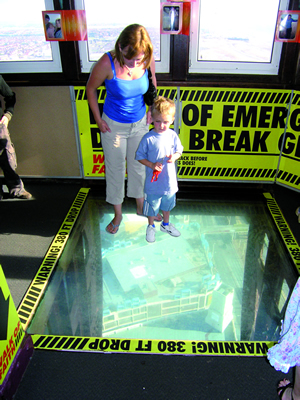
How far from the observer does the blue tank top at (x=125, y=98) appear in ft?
8.25

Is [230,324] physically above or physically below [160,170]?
below

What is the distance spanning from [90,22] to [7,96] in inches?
46.0

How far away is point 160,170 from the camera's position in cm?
256

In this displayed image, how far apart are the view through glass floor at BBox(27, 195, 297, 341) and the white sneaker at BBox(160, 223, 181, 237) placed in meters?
0.04

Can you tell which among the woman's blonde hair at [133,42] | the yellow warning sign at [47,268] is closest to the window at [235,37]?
the woman's blonde hair at [133,42]

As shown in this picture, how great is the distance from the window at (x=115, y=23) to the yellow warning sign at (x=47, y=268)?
168cm

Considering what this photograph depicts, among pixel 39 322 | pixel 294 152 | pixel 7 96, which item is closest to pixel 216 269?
pixel 39 322

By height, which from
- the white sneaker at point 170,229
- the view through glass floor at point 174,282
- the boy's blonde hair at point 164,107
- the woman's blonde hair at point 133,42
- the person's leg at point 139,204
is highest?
the woman's blonde hair at point 133,42

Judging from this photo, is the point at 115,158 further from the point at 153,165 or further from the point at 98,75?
the point at 98,75

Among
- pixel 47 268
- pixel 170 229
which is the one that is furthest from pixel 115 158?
pixel 47 268

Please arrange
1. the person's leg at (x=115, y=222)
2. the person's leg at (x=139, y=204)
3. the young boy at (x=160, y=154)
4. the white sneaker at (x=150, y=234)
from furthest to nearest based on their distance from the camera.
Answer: the person's leg at (x=139, y=204)
the person's leg at (x=115, y=222)
the white sneaker at (x=150, y=234)
the young boy at (x=160, y=154)

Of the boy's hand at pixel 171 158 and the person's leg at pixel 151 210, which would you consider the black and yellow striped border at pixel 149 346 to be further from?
the boy's hand at pixel 171 158

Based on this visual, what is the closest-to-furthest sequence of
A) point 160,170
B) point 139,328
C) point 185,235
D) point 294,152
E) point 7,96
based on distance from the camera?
point 139,328 < point 160,170 < point 185,235 < point 7,96 < point 294,152

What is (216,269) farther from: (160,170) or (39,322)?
(39,322)
